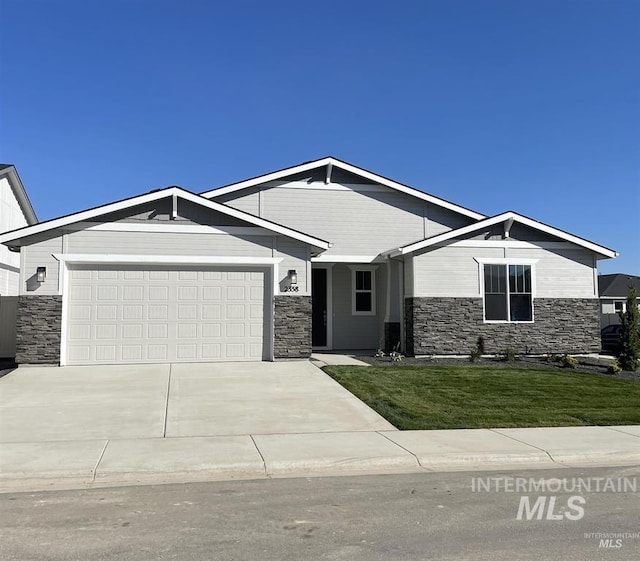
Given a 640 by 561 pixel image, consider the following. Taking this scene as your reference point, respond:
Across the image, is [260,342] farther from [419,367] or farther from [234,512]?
[234,512]

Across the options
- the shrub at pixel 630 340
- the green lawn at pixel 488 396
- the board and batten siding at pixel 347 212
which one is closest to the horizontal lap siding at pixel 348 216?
the board and batten siding at pixel 347 212

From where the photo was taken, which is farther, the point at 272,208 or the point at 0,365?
the point at 272,208

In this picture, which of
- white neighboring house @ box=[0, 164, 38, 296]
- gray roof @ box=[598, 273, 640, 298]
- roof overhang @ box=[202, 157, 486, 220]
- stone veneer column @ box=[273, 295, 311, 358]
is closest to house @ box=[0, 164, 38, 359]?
white neighboring house @ box=[0, 164, 38, 296]

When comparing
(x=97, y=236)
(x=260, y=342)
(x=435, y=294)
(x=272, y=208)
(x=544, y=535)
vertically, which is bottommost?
(x=544, y=535)

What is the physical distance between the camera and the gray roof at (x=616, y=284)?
127 ft

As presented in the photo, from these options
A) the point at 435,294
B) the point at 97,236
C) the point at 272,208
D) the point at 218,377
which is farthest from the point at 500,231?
the point at 97,236

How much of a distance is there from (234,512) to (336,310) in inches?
541

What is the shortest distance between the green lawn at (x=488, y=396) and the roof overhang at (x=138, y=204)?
12.1 ft

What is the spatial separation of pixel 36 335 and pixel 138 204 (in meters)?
3.93

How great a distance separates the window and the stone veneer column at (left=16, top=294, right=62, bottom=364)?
1153cm

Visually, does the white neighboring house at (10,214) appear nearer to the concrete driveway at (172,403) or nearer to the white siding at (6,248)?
the white siding at (6,248)

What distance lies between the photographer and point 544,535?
4887 millimetres

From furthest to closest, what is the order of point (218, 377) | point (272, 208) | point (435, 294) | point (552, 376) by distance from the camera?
point (272, 208) → point (435, 294) → point (552, 376) → point (218, 377)

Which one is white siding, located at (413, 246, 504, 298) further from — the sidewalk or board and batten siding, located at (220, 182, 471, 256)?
the sidewalk
